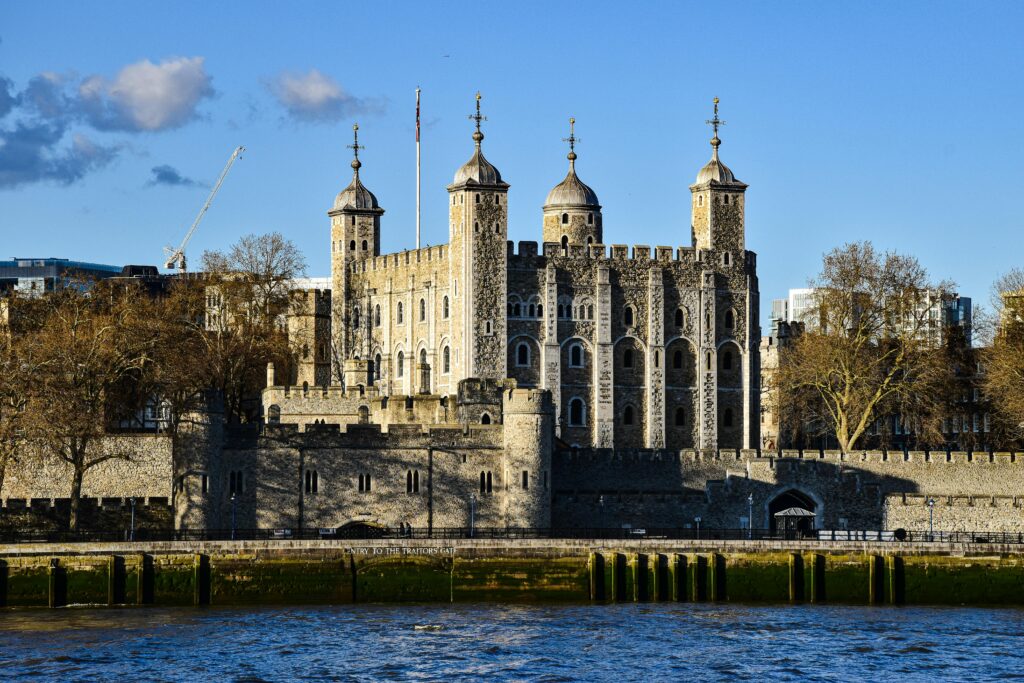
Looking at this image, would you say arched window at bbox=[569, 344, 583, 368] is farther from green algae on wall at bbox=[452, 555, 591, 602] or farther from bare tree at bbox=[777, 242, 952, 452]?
green algae on wall at bbox=[452, 555, 591, 602]

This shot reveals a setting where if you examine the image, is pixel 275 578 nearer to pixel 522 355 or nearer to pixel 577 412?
pixel 522 355

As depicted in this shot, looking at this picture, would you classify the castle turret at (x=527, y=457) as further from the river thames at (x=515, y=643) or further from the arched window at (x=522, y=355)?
the arched window at (x=522, y=355)

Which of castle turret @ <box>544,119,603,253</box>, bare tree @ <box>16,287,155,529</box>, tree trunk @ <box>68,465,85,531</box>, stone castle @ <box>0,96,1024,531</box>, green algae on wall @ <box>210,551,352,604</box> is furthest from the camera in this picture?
castle turret @ <box>544,119,603,253</box>

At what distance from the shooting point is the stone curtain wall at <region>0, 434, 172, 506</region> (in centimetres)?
9181

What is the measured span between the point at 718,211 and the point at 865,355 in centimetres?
1381

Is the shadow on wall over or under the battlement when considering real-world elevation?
under

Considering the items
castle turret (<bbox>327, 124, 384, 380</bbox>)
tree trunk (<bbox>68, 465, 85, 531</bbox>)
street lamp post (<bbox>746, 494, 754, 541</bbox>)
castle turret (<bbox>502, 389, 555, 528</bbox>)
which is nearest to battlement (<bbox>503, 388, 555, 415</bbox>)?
castle turret (<bbox>502, 389, 555, 528</bbox>)

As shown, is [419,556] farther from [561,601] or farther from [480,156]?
[480,156]

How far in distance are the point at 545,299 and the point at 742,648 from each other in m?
46.9

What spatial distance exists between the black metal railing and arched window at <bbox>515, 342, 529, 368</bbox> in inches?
1095

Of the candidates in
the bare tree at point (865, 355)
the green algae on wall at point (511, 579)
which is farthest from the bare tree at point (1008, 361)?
the green algae on wall at point (511, 579)

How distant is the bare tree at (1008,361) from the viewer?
352ft

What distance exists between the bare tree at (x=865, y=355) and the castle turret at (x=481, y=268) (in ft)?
44.0

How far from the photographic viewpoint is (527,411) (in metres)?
92.9
